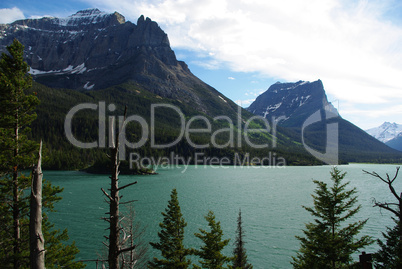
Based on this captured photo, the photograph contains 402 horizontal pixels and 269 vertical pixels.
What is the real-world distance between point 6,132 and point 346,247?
23826mm

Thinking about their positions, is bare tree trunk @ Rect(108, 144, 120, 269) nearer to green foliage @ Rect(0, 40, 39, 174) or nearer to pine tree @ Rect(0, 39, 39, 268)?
pine tree @ Rect(0, 39, 39, 268)

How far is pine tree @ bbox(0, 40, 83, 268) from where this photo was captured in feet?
48.1

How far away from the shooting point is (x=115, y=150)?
23.5 ft

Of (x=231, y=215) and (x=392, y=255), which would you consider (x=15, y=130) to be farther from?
(x=231, y=215)

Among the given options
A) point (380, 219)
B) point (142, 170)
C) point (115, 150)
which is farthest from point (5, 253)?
point (142, 170)

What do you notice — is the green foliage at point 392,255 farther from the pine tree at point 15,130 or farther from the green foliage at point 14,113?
the green foliage at point 14,113

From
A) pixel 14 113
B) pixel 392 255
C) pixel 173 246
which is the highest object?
pixel 14 113

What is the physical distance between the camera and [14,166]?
1527cm

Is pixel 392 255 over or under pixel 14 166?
under

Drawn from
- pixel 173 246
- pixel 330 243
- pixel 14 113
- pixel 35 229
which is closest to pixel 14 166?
pixel 14 113

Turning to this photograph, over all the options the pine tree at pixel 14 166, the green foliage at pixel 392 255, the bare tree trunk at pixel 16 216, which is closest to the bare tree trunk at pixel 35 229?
the pine tree at pixel 14 166

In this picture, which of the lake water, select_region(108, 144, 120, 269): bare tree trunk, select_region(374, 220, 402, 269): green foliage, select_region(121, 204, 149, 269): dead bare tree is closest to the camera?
select_region(108, 144, 120, 269): bare tree trunk

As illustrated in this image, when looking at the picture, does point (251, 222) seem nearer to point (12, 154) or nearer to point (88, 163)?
point (12, 154)

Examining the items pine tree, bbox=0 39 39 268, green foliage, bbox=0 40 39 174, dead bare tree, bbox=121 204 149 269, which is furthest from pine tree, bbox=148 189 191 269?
green foliage, bbox=0 40 39 174
